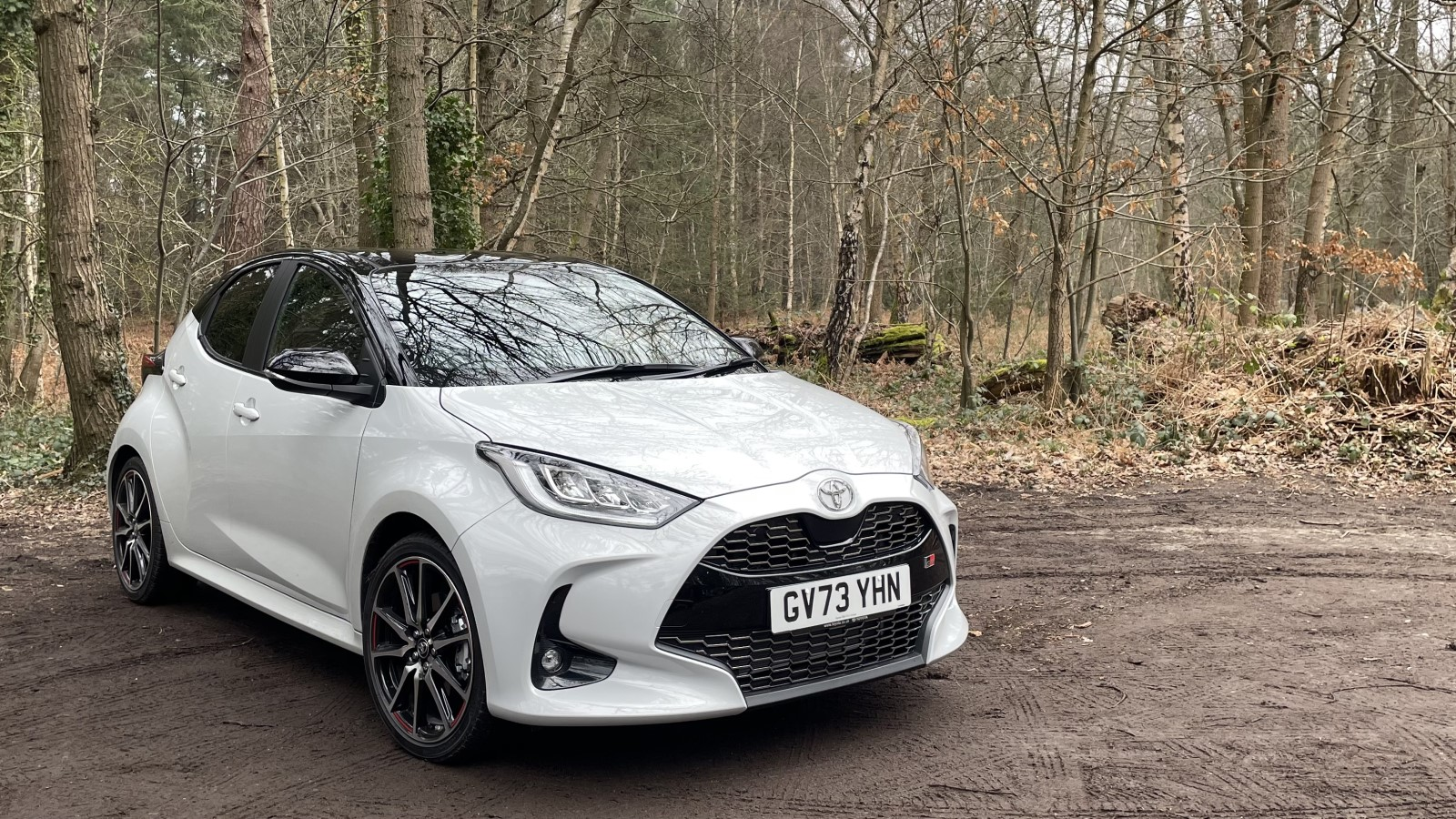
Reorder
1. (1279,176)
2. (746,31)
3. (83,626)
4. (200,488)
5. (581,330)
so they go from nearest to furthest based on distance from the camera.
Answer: (581,330) < (200,488) < (83,626) < (1279,176) < (746,31)

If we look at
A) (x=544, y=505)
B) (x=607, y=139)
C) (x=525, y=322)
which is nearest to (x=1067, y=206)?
(x=525, y=322)

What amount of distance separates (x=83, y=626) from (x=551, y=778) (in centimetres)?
297

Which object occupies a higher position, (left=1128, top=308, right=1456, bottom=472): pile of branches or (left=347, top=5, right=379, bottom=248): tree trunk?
(left=347, top=5, right=379, bottom=248): tree trunk

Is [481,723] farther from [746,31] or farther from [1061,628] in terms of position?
[746,31]

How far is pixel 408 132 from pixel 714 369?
669 centimetres

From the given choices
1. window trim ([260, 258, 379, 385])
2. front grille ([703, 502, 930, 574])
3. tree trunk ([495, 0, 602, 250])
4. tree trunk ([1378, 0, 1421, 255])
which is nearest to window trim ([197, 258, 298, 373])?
window trim ([260, 258, 379, 385])

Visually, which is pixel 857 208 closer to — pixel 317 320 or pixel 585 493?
pixel 317 320

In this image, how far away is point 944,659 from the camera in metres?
4.33

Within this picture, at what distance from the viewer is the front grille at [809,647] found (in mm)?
3115

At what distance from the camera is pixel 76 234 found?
8.44 metres

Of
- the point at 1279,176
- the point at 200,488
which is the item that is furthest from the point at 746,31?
the point at 200,488

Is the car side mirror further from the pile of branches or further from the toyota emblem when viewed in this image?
the pile of branches

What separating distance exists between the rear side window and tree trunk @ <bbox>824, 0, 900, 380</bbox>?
899 cm

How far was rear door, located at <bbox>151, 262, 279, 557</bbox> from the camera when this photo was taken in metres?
4.55
